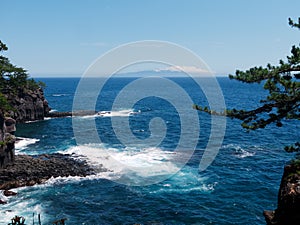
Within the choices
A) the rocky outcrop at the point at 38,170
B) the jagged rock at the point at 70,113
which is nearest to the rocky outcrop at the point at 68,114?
the jagged rock at the point at 70,113

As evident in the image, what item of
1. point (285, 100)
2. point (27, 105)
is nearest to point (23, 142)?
point (27, 105)

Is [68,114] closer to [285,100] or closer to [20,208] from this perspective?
[20,208]

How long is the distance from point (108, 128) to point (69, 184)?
42422 millimetres

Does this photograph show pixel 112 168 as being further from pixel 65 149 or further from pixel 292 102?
→ pixel 292 102

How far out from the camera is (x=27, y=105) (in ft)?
299

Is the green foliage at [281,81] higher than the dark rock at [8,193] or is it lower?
higher

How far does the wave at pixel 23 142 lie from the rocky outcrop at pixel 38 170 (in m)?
10.3

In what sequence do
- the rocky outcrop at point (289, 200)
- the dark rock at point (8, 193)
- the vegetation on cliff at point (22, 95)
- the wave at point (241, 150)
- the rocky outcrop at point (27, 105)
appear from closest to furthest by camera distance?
the rocky outcrop at point (289, 200) < the dark rock at point (8, 193) < the wave at point (241, 150) < the vegetation on cliff at point (22, 95) < the rocky outcrop at point (27, 105)

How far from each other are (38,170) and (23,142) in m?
23.6

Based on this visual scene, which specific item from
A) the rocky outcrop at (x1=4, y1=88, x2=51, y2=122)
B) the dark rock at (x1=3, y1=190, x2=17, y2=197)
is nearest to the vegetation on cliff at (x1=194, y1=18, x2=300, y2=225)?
the dark rock at (x1=3, y1=190, x2=17, y2=197)

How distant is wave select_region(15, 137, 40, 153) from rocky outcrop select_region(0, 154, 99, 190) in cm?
1031

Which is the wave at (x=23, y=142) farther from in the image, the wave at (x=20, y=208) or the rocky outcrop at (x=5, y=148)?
the wave at (x=20, y=208)

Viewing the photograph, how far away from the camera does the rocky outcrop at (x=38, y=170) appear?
42616mm

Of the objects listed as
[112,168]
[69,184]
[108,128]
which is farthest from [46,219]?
[108,128]
